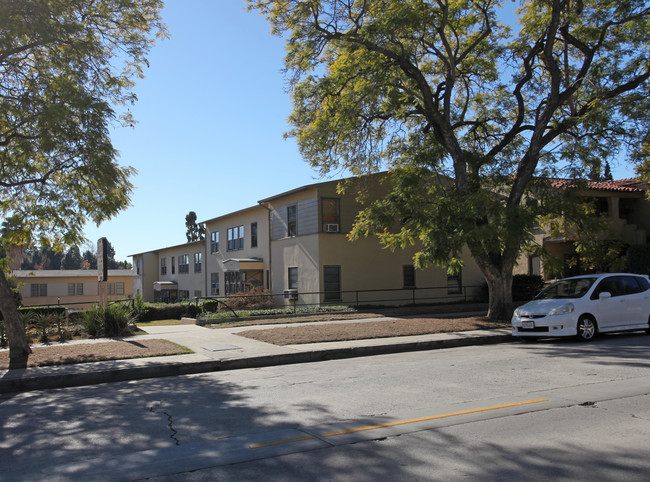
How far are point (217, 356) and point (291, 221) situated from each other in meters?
16.1

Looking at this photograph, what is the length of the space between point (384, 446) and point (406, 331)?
9673mm

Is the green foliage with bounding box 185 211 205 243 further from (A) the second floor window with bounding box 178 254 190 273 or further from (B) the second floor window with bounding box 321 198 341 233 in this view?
(B) the second floor window with bounding box 321 198 341 233

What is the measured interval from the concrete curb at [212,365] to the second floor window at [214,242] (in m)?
25.2

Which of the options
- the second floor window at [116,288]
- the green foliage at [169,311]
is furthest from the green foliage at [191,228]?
the green foliage at [169,311]

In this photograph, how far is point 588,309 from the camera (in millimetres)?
12695

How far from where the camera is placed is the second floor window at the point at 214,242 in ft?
119

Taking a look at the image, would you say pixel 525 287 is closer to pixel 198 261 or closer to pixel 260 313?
pixel 260 313

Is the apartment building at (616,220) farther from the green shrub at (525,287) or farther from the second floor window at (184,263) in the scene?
the second floor window at (184,263)

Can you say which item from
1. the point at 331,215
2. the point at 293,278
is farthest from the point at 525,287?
the point at 293,278

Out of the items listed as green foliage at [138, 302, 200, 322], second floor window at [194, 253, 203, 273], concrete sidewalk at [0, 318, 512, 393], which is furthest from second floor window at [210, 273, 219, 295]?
concrete sidewalk at [0, 318, 512, 393]

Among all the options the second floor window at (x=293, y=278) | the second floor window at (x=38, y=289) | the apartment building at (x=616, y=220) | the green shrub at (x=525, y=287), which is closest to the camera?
the green shrub at (x=525, y=287)

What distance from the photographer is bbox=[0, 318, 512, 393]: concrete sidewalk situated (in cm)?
940

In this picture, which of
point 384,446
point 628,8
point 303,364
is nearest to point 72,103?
point 303,364

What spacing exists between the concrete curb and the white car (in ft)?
4.50
